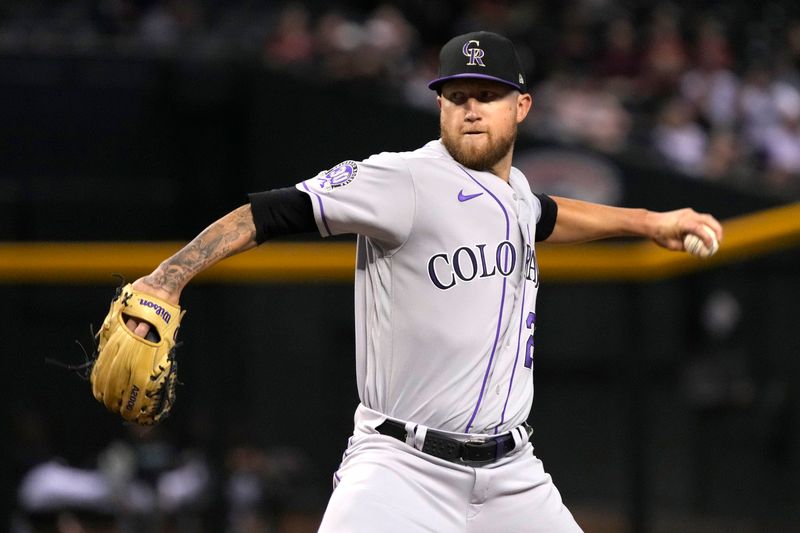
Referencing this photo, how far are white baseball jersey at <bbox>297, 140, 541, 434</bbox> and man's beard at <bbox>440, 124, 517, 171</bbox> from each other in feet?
0.17

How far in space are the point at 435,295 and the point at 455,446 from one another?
1.25ft

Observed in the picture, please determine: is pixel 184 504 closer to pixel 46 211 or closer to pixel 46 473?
pixel 46 473

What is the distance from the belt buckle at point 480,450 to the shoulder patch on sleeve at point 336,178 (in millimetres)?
726

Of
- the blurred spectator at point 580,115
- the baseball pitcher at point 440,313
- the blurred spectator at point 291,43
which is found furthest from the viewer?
the blurred spectator at point 580,115

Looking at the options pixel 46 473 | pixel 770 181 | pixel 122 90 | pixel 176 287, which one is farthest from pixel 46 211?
pixel 176 287

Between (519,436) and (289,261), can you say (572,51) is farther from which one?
(519,436)

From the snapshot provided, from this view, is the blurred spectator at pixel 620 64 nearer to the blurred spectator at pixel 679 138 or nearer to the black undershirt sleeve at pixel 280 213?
the blurred spectator at pixel 679 138

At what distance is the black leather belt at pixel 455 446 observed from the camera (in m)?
3.45

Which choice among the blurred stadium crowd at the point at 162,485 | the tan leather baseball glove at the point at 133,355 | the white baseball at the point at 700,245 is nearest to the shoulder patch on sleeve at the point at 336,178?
the tan leather baseball glove at the point at 133,355

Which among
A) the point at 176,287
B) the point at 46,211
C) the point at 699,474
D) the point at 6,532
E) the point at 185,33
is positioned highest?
the point at 185,33

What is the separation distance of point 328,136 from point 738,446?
481 cm

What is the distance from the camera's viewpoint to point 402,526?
3336 mm

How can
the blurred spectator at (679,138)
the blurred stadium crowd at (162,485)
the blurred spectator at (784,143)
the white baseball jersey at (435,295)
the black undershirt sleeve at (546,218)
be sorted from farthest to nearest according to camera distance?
the blurred spectator at (679,138) < the blurred spectator at (784,143) < the blurred stadium crowd at (162,485) < the black undershirt sleeve at (546,218) < the white baseball jersey at (435,295)

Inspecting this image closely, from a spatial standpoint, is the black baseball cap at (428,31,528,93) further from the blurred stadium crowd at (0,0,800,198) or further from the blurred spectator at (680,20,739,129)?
the blurred spectator at (680,20,739,129)
